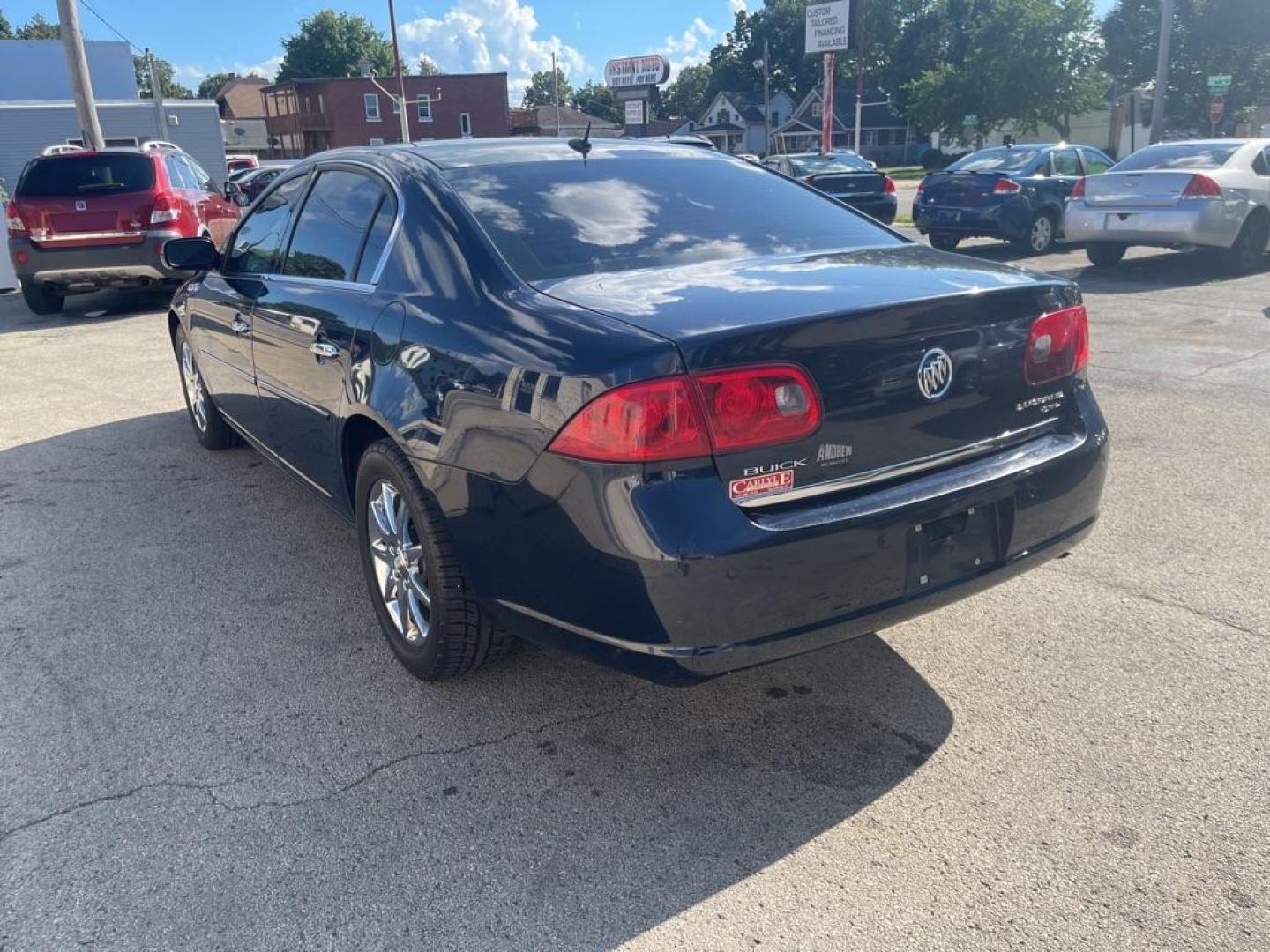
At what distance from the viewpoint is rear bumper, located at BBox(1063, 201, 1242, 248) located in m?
11.3

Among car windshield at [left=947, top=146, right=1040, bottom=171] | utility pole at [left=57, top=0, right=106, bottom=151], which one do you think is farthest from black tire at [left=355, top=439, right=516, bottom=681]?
utility pole at [left=57, top=0, right=106, bottom=151]

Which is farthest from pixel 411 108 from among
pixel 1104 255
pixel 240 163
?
pixel 1104 255

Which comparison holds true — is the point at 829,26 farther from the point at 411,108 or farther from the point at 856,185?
the point at 411,108

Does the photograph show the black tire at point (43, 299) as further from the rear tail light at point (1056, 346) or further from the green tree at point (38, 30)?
the green tree at point (38, 30)

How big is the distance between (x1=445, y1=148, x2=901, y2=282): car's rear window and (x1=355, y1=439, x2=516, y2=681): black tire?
2.38ft

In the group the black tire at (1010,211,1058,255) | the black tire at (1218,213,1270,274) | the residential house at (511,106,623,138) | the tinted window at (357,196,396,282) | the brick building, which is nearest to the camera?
the tinted window at (357,196,396,282)

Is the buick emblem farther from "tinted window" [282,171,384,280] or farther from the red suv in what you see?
the red suv

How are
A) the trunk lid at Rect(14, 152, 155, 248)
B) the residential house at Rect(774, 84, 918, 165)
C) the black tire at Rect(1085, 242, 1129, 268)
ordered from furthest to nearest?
1. the residential house at Rect(774, 84, 918, 165)
2. the black tire at Rect(1085, 242, 1129, 268)
3. the trunk lid at Rect(14, 152, 155, 248)

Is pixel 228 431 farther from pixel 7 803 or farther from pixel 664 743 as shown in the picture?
pixel 664 743

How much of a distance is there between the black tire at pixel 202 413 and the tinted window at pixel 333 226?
183 cm

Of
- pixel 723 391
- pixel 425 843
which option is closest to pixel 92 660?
pixel 425 843

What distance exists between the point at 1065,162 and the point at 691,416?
14.0 meters

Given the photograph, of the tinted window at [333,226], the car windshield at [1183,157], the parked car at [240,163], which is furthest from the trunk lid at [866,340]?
the parked car at [240,163]

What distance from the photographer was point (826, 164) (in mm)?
18484
